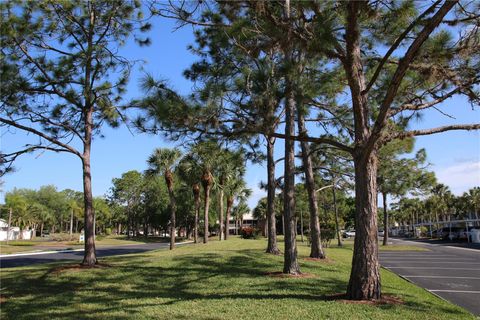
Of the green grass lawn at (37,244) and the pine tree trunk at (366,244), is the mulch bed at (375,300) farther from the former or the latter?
the green grass lawn at (37,244)

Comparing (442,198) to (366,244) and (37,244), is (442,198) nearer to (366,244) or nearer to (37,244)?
(37,244)

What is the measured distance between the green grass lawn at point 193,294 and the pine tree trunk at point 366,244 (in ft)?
1.44

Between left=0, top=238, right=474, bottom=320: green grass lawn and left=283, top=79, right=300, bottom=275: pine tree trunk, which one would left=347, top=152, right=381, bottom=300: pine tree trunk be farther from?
left=283, top=79, right=300, bottom=275: pine tree trunk

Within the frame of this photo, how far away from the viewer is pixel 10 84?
12.4 meters

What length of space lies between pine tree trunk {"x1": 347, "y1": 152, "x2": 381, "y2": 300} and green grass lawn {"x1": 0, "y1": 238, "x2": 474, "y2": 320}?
44 cm

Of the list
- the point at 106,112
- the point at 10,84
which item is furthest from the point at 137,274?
the point at 10,84

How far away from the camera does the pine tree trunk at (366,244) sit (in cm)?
830

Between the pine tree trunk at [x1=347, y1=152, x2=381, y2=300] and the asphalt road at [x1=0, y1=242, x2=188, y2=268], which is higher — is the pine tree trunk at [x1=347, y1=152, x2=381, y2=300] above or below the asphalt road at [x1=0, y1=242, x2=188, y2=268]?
above

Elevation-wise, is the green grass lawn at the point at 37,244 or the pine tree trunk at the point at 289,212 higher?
the pine tree trunk at the point at 289,212

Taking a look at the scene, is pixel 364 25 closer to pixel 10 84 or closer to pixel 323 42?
pixel 323 42

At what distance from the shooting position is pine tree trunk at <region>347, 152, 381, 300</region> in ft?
27.2

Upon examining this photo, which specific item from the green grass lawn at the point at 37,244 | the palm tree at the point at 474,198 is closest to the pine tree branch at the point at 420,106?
the green grass lawn at the point at 37,244

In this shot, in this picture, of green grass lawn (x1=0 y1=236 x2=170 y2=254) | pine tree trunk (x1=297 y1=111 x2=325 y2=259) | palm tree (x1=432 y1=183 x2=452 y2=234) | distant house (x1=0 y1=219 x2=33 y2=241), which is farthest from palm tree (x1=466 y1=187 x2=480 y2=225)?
distant house (x1=0 y1=219 x2=33 y2=241)

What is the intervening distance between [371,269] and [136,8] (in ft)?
36.1
